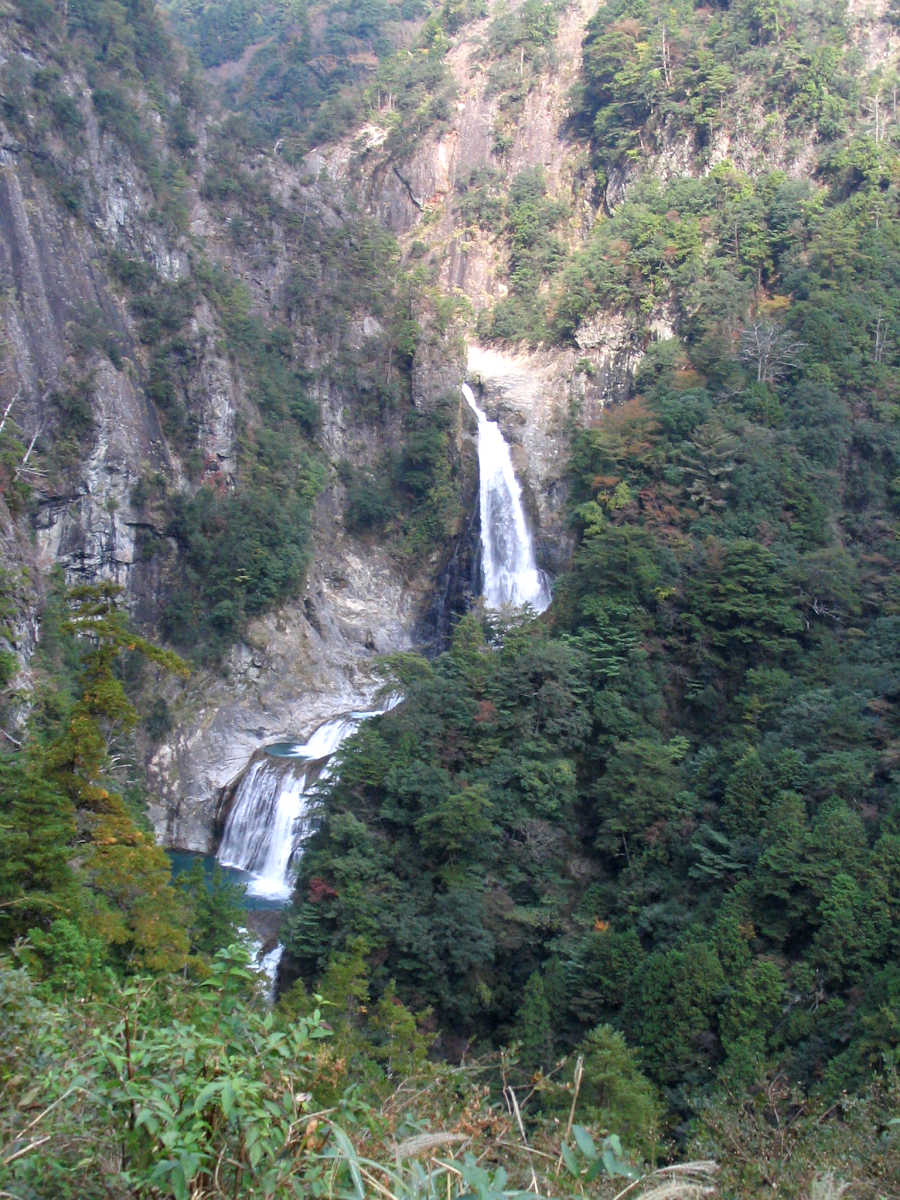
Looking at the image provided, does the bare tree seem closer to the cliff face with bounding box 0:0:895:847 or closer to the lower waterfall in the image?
the cliff face with bounding box 0:0:895:847

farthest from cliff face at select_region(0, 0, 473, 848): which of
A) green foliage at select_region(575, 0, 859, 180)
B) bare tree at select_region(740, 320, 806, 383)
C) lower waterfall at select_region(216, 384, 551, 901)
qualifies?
green foliage at select_region(575, 0, 859, 180)

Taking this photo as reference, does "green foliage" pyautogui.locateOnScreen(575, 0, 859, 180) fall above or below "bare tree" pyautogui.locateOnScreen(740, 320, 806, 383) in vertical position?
above

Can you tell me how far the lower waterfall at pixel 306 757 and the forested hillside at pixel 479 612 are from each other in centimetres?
140

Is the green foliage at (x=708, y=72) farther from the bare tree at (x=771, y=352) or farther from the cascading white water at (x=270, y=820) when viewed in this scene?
the cascading white water at (x=270, y=820)

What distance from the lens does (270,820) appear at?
22125mm

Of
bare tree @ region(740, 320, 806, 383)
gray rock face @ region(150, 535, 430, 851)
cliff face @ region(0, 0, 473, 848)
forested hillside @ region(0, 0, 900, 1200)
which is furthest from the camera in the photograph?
bare tree @ region(740, 320, 806, 383)

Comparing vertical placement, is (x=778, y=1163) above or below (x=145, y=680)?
below

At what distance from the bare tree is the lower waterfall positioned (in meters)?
9.02

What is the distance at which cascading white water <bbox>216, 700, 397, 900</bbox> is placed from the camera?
21078 millimetres

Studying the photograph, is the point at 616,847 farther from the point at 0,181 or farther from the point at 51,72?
the point at 51,72

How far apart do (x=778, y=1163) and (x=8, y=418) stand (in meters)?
24.7

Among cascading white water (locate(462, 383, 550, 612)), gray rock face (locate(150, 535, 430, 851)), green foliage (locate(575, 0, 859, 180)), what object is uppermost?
green foliage (locate(575, 0, 859, 180))

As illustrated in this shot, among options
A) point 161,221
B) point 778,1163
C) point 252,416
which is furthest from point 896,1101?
point 161,221

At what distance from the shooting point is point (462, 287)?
4078 centimetres
